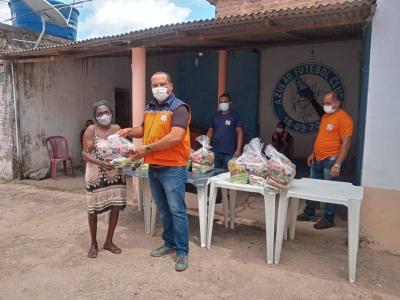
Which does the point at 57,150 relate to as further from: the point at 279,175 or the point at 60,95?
the point at 279,175

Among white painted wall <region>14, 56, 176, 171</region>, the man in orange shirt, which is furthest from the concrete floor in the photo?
white painted wall <region>14, 56, 176, 171</region>

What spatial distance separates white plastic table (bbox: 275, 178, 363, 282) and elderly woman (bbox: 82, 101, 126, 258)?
1.63m

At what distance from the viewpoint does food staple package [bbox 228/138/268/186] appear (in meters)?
3.76

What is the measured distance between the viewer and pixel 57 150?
27.9 ft

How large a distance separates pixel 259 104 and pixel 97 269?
7.44 meters

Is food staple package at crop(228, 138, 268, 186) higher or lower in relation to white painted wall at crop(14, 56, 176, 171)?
lower

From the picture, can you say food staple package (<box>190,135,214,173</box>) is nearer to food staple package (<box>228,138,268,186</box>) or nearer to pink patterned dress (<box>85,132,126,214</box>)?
food staple package (<box>228,138,268,186</box>)

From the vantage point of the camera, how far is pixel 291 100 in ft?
31.9

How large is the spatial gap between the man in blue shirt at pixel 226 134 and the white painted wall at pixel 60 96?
4491mm

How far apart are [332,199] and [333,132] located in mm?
1367

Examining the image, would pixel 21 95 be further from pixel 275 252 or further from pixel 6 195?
pixel 275 252

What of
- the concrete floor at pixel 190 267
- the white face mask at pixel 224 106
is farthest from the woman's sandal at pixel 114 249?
the white face mask at pixel 224 106

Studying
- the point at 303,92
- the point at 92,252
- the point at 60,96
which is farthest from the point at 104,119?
the point at 303,92

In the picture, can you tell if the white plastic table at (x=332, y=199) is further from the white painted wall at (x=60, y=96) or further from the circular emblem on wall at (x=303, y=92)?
the white painted wall at (x=60, y=96)
